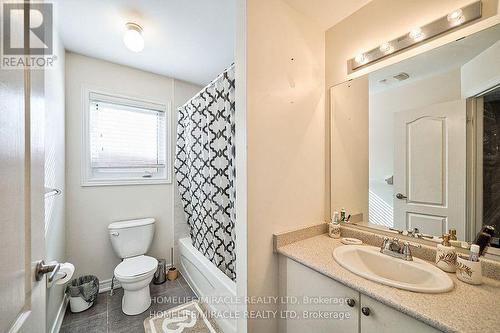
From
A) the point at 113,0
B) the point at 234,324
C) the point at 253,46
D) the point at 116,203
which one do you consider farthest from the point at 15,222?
the point at 116,203

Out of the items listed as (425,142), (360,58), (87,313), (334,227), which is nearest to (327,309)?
(334,227)

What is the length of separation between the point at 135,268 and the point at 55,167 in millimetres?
1074

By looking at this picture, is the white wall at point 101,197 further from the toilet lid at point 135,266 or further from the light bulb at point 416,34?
the light bulb at point 416,34

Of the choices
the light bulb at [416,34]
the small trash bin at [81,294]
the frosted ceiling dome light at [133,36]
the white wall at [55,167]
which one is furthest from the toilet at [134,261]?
the light bulb at [416,34]

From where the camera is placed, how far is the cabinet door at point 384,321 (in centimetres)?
66

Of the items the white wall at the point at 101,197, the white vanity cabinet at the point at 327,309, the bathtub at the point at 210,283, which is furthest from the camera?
the white wall at the point at 101,197

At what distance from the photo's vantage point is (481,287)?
773mm

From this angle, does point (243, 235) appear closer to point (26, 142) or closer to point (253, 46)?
point (26, 142)

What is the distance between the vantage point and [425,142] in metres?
1.06

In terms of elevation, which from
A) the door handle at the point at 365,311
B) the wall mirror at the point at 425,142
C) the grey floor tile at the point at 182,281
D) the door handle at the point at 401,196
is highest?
the wall mirror at the point at 425,142

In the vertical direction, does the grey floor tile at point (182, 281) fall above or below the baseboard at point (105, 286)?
below

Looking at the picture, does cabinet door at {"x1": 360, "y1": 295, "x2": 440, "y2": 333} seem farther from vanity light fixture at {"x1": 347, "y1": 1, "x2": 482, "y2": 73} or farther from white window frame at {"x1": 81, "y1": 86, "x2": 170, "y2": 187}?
white window frame at {"x1": 81, "y1": 86, "x2": 170, "y2": 187}

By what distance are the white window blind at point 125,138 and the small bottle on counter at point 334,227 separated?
2004 millimetres

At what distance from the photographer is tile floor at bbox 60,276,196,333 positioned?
158 centimetres
